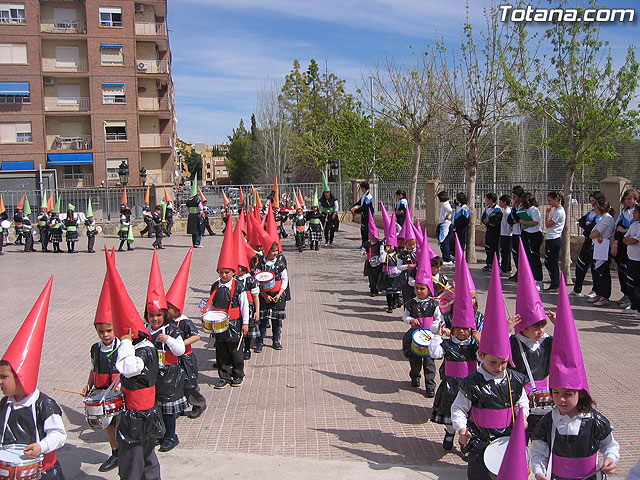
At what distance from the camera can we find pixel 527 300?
180 inches

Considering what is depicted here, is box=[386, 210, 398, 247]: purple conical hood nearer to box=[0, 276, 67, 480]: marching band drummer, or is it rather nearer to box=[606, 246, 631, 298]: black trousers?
box=[606, 246, 631, 298]: black trousers

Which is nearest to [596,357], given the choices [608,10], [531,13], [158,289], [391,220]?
[391,220]

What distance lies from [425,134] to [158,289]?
42.8 ft

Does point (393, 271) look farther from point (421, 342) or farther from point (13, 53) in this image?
point (13, 53)

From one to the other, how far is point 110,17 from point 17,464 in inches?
1672

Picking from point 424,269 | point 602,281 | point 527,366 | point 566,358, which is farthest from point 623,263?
point 566,358

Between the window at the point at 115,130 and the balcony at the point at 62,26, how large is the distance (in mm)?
6326

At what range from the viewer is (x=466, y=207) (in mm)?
14320

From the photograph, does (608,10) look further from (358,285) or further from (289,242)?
(289,242)

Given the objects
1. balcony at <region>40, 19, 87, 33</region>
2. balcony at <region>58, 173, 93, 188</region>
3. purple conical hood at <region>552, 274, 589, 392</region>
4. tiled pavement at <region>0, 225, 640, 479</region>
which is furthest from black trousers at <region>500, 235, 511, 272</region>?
balcony at <region>40, 19, 87, 33</region>

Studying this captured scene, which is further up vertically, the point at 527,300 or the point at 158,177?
the point at 158,177

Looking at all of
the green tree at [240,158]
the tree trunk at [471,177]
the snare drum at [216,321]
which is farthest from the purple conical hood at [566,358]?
the green tree at [240,158]

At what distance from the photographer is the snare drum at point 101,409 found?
176 inches

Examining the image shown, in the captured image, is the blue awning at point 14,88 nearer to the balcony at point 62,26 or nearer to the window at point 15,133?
the window at point 15,133
